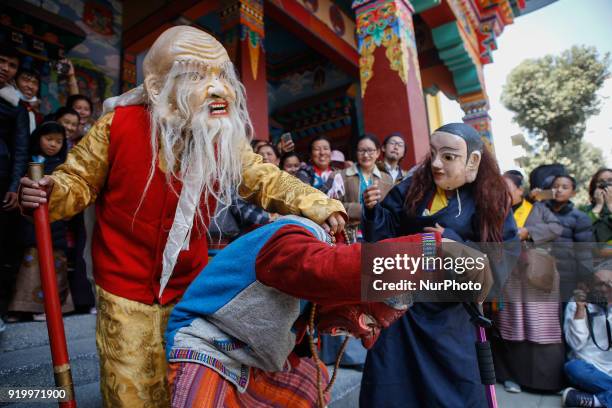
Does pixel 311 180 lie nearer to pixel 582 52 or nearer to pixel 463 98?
pixel 463 98

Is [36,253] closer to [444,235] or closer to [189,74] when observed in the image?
[189,74]

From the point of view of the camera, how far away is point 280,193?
4.74 ft

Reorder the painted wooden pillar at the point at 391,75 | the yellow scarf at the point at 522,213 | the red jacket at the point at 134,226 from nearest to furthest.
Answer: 1. the red jacket at the point at 134,226
2. the yellow scarf at the point at 522,213
3. the painted wooden pillar at the point at 391,75

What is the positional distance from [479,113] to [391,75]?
4.23 metres

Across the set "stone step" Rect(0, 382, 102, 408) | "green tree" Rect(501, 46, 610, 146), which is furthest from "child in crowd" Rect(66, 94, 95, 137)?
"green tree" Rect(501, 46, 610, 146)

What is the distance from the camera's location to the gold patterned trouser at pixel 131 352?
1319mm

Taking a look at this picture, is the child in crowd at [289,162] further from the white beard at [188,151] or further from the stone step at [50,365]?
the white beard at [188,151]

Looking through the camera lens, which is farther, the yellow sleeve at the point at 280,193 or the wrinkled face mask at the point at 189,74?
the wrinkled face mask at the point at 189,74

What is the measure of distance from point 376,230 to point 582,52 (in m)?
22.6

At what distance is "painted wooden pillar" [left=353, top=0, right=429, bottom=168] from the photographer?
449 centimetres

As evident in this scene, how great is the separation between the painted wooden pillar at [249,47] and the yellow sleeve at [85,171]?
12.3 feet

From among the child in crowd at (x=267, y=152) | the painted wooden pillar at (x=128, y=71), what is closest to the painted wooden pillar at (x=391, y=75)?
the child in crowd at (x=267, y=152)

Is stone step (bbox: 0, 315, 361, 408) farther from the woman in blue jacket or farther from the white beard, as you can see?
the white beard

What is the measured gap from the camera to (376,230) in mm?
1915
